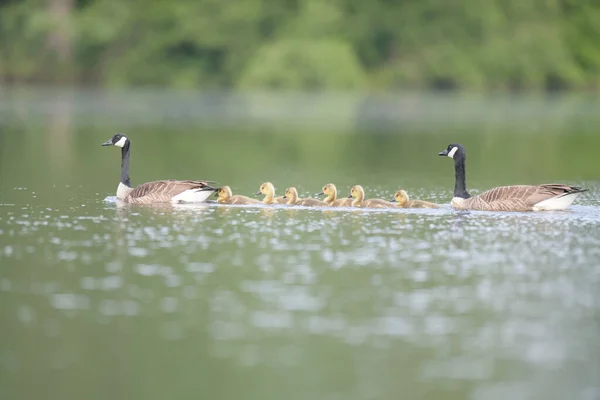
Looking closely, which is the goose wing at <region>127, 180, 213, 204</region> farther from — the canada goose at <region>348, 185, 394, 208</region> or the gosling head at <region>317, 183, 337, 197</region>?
→ the canada goose at <region>348, 185, 394, 208</region>

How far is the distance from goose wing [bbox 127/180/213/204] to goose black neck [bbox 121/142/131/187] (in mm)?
609

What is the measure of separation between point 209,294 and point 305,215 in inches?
178

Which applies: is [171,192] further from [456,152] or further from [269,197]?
[456,152]

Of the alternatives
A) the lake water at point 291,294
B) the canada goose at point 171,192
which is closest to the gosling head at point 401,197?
the lake water at point 291,294

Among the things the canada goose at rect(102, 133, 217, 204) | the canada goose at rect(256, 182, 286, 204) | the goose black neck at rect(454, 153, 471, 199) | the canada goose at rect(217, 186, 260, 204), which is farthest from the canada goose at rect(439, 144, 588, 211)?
the canada goose at rect(102, 133, 217, 204)

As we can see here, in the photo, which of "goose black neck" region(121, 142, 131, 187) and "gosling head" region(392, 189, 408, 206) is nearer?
"gosling head" region(392, 189, 408, 206)

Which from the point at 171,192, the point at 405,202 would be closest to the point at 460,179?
the point at 405,202

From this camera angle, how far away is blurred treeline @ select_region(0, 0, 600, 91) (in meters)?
49.0

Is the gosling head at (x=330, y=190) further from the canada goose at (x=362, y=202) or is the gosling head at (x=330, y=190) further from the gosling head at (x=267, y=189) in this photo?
the gosling head at (x=267, y=189)

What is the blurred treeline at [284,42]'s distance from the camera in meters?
49.0

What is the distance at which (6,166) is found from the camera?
62.7ft

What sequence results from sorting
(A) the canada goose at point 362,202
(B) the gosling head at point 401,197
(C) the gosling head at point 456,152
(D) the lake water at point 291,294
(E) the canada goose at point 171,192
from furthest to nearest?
(C) the gosling head at point 456,152 → (E) the canada goose at point 171,192 → (A) the canada goose at point 362,202 → (B) the gosling head at point 401,197 → (D) the lake water at point 291,294

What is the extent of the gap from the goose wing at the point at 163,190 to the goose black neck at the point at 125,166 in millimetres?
609

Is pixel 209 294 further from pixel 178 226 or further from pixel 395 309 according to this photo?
pixel 178 226
